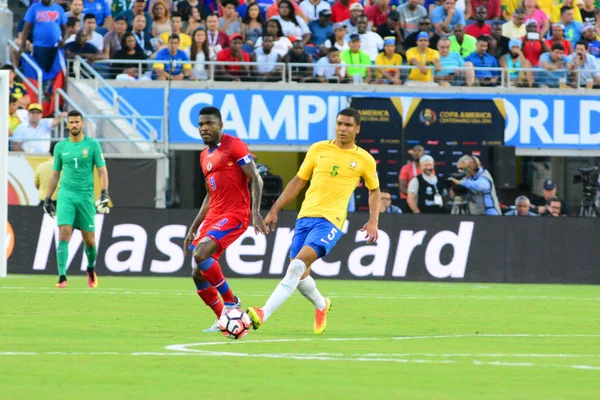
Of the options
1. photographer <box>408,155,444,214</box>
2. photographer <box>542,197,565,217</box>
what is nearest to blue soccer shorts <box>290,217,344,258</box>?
photographer <box>408,155,444,214</box>

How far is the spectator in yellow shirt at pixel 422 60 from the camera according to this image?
2792 cm

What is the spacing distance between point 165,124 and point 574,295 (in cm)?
1062

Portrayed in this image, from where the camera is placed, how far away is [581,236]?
23484 millimetres

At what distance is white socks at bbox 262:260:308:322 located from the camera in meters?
10.7

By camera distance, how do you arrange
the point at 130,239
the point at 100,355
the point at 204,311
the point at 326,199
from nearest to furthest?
the point at 100,355
the point at 326,199
the point at 204,311
the point at 130,239

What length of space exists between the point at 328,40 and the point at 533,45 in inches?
181

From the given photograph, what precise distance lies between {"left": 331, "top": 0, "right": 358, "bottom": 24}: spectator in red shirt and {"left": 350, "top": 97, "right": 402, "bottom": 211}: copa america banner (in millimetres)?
3006

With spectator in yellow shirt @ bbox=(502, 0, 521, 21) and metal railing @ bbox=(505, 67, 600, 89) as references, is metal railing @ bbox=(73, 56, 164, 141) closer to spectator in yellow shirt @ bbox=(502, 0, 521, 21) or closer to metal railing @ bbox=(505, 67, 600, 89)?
metal railing @ bbox=(505, 67, 600, 89)

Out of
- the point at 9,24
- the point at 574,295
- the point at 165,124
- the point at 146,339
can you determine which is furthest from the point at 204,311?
the point at 9,24

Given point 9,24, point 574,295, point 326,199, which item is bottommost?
point 574,295

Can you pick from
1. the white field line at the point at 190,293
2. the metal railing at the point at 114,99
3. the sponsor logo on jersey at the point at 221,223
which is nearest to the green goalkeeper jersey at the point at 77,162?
the white field line at the point at 190,293

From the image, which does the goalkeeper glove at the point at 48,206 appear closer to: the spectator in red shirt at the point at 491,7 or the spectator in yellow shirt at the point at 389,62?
the spectator in yellow shirt at the point at 389,62

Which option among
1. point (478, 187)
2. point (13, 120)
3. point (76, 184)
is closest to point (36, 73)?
point (13, 120)

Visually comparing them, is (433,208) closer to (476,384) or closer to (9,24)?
(9,24)
